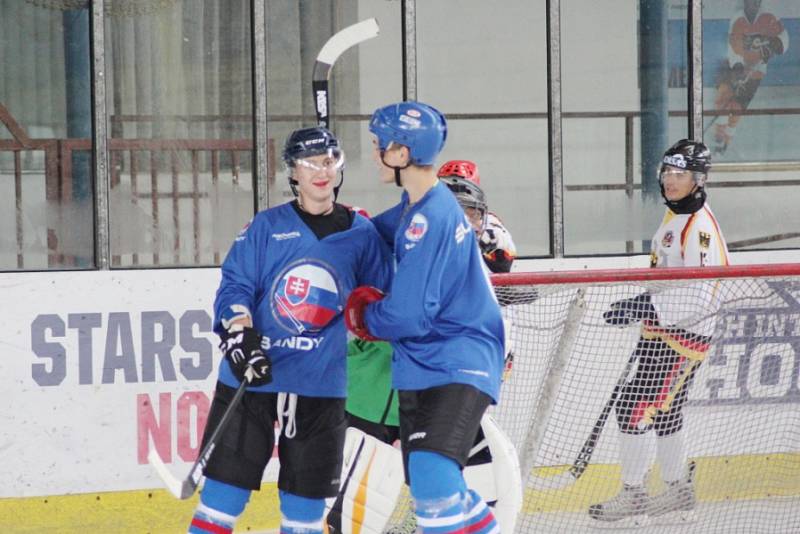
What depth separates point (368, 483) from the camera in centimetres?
427

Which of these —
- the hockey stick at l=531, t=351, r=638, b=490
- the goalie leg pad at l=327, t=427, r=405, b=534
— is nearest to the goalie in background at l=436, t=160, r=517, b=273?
the hockey stick at l=531, t=351, r=638, b=490

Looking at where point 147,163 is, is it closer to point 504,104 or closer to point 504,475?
point 504,104

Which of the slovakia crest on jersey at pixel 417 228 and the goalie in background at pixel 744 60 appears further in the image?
the goalie in background at pixel 744 60

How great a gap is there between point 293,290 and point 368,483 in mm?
796

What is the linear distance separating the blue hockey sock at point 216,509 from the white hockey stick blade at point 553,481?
1310 mm

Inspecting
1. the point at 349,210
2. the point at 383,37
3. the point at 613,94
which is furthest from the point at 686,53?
the point at 349,210

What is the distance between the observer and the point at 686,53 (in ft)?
19.2

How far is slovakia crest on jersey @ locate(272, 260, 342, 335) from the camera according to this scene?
12.3 feet

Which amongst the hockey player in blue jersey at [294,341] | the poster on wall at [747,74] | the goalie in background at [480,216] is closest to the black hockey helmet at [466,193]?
the goalie in background at [480,216]

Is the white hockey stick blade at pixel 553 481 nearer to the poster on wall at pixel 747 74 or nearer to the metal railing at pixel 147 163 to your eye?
the metal railing at pixel 147 163

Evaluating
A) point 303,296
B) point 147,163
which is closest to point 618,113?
point 147,163

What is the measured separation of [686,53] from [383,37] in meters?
1.29

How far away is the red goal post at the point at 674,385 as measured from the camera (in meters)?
4.61

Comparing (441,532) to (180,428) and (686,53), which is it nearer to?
(180,428)
